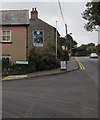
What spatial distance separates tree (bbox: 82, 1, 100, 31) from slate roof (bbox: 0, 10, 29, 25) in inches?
407

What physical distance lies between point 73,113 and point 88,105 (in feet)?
3.94

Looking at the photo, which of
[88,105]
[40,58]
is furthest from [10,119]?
[40,58]

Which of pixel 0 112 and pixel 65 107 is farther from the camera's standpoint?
pixel 65 107

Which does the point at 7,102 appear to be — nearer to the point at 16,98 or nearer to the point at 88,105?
the point at 16,98

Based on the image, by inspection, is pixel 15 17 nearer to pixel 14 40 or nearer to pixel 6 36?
pixel 6 36

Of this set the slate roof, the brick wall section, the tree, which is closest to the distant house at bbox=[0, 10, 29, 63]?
the slate roof

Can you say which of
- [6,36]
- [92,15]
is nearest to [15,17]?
[6,36]

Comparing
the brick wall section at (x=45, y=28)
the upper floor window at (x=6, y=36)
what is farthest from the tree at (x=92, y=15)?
the upper floor window at (x=6, y=36)

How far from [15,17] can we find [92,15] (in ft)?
42.8

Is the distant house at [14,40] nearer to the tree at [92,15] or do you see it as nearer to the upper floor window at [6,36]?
the upper floor window at [6,36]

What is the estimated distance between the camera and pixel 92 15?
1238 inches

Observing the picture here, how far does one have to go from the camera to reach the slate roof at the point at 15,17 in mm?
22062

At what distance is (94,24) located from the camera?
106ft

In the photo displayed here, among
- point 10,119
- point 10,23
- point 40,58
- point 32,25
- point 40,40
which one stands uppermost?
→ point 32,25
